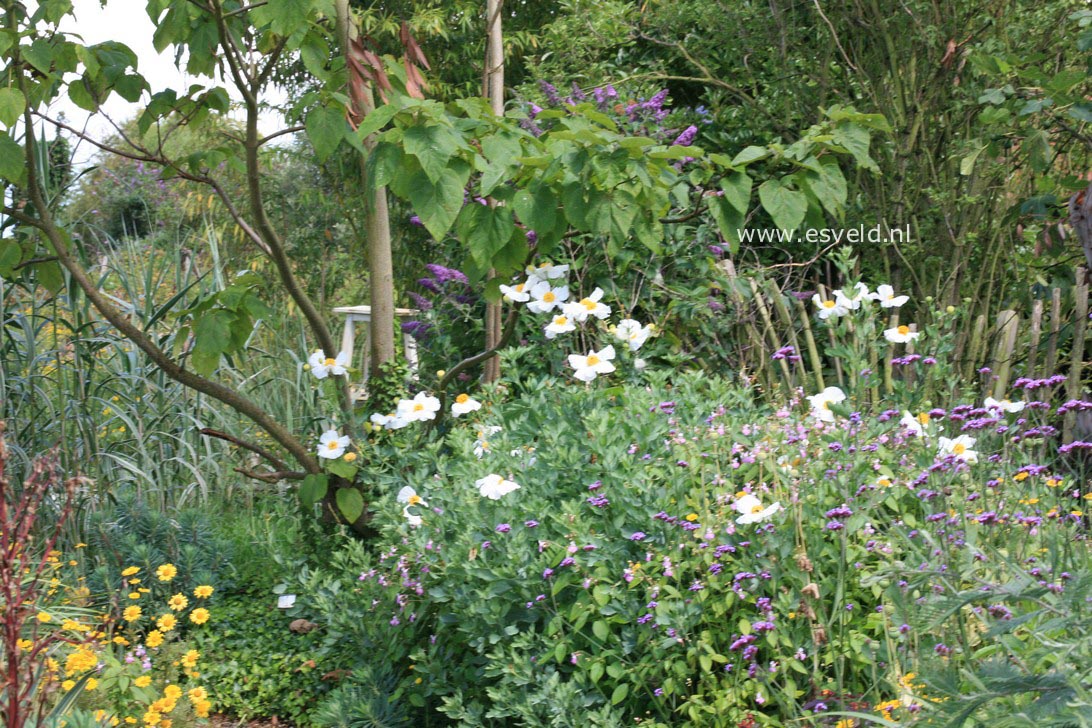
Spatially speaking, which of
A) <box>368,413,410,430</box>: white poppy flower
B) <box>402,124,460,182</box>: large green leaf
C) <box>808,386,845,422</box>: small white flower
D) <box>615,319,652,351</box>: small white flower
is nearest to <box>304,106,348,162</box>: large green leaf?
<box>402,124,460,182</box>: large green leaf

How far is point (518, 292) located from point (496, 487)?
100 cm

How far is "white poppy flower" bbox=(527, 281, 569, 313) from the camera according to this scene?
10.8ft

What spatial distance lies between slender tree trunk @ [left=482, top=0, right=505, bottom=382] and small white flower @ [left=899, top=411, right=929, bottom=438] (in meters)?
1.56

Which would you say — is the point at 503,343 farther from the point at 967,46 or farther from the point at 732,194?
the point at 967,46

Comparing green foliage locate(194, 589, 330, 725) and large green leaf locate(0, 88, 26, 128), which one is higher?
large green leaf locate(0, 88, 26, 128)

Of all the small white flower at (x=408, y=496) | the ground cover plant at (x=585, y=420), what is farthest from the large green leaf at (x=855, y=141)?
the small white flower at (x=408, y=496)

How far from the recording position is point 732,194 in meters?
2.71

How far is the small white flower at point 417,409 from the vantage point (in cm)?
312

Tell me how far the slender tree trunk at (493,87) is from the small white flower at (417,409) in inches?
23.6

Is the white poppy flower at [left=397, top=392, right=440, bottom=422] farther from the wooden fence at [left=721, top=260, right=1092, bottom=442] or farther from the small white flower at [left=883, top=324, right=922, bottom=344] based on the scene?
the small white flower at [left=883, top=324, right=922, bottom=344]

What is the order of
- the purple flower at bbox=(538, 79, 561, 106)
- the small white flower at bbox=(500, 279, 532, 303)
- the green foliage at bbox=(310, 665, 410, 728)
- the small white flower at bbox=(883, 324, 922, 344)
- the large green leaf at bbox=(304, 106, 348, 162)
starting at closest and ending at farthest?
1. the green foliage at bbox=(310, 665, 410, 728)
2. the large green leaf at bbox=(304, 106, 348, 162)
3. the small white flower at bbox=(883, 324, 922, 344)
4. the small white flower at bbox=(500, 279, 532, 303)
5. the purple flower at bbox=(538, 79, 561, 106)

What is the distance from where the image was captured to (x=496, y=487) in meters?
2.48

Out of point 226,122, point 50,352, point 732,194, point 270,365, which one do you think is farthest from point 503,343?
point 226,122

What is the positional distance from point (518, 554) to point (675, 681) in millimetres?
437
